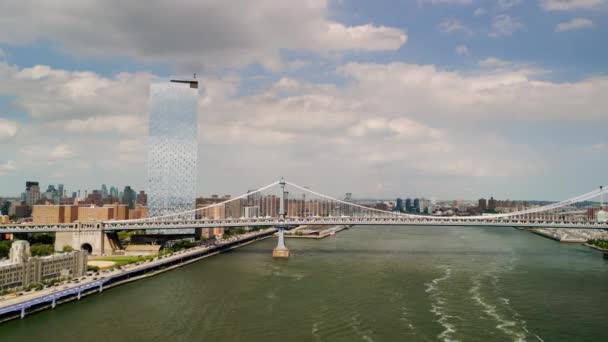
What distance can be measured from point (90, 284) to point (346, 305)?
10.7 metres

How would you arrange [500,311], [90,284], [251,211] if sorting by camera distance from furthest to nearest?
[251,211]
[90,284]
[500,311]

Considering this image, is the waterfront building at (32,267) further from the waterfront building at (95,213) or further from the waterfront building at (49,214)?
the waterfront building at (49,214)

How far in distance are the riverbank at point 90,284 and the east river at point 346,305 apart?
18.0 inches

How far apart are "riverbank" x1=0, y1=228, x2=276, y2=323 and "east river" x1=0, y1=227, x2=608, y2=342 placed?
457 mm

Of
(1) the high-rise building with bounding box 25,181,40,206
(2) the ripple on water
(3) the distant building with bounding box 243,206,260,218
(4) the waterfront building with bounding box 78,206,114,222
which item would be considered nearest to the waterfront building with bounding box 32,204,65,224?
(4) the waterfront building with bounding box 78,206,114,222

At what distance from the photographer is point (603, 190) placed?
4188cm

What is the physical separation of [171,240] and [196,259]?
6.42 meters

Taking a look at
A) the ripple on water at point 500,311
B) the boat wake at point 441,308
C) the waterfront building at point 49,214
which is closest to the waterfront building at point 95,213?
the waterfront building at point 49,214

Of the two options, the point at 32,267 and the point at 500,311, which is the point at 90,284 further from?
the point at 500,311

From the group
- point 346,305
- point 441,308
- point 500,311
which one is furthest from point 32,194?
point 500,311

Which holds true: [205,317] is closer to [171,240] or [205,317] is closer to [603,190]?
[171,240]

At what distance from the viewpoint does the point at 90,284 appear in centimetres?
1961

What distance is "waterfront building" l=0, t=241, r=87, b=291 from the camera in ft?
59.7

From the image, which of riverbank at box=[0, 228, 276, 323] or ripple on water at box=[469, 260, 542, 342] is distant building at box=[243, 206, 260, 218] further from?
ripple on water at box=[469, 260, 542, 342]
